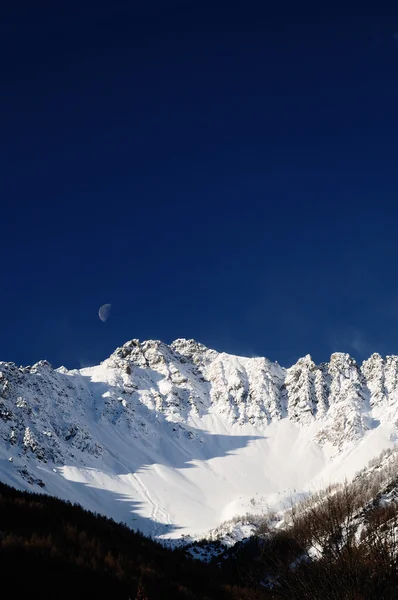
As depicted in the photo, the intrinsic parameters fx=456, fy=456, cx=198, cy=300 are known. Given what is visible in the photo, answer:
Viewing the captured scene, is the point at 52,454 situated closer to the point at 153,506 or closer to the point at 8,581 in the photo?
the point at 153,506

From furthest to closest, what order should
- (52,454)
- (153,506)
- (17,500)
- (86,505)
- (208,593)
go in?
1. (52,454)
2. (153,506)
3. (86,505)
4. (17,500)
5. (208,593)

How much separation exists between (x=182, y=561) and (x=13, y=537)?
602cm

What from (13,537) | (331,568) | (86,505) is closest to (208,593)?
(331,568)

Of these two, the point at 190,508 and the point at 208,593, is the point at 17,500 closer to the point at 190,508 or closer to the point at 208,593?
the point at 208,593

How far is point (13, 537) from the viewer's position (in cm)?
959

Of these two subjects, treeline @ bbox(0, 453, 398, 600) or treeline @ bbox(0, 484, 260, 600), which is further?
treeline @ bbox(0, 453, 398, 600)

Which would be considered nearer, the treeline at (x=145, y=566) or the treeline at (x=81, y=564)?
the treeline at (x=81, y=564)

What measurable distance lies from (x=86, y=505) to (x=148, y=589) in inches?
6203

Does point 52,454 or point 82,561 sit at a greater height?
point 52,454

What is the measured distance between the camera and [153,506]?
570 ft

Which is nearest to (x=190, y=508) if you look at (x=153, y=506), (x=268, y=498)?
(x=153, y=506)

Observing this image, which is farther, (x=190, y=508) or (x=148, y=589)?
(x=190, y=508)

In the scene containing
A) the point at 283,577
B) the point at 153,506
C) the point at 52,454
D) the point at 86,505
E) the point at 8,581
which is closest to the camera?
the point at 8,581

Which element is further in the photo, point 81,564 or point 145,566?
point 145,566
